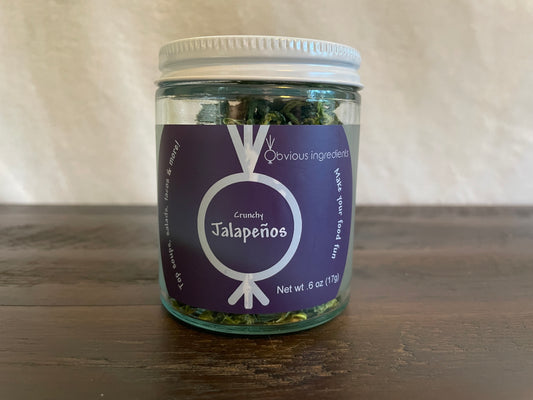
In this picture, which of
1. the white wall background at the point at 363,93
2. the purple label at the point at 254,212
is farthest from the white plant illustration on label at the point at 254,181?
the white wall background at the point at 363,93

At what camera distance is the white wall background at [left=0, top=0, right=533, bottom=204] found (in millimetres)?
902

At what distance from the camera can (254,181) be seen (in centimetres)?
43

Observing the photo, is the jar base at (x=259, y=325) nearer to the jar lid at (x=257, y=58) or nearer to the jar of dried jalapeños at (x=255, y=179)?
the jar of dried jalapeños at (x=255, y=179)

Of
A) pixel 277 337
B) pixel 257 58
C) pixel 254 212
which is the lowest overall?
pixel 277 337

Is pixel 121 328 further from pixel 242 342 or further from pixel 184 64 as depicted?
pixel 184 64

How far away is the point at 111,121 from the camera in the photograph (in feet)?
3.16

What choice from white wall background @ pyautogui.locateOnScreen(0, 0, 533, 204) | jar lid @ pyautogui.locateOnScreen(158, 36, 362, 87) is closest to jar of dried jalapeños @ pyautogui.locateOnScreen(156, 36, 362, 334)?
jar lid @ pyautogui.locateOnScreen(158, 36, 362, 87)

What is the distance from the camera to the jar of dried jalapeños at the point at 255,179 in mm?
424

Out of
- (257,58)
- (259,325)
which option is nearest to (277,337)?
(259,325)

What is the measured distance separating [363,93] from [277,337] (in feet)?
2.12

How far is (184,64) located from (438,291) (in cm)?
39

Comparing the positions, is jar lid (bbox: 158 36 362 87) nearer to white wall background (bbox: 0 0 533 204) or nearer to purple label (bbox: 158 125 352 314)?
purple label (bbox: 158 125 352 314)

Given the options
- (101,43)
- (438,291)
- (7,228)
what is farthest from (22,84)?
(438,291)

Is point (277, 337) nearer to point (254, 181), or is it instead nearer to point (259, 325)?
point (259, 325)
